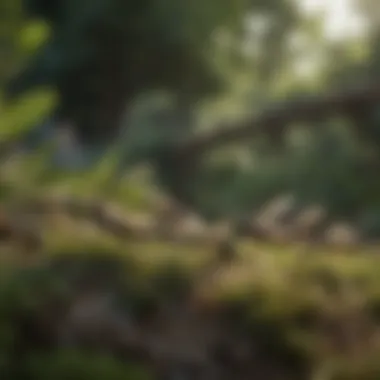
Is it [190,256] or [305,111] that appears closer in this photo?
[190,256]

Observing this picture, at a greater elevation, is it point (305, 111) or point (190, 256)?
point (305, 111)

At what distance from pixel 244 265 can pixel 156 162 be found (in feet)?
→ 1.59

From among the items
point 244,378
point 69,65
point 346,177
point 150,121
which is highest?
point 69,65

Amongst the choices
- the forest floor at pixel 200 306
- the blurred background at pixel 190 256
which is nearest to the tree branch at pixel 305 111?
the blurred background at pixel 190 256

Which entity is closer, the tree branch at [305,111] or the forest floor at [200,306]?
the forest floor at [200,306]

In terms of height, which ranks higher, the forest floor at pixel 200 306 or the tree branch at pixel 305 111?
the tree branch at pixel 305 111

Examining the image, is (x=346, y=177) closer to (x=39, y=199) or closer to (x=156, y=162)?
(x=156, y=162)

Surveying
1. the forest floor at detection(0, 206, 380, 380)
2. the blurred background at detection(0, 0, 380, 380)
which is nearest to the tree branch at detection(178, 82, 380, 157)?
the blurred background at detection(0, 0, 380, 380)

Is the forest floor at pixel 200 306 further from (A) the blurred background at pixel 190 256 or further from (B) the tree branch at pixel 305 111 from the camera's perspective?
(B) the tree branch at pixel 305 111

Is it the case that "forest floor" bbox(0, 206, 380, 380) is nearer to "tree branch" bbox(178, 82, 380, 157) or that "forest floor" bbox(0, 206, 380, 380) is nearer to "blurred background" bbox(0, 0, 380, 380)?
"blurred background" bbox(0, 0, 380, 380)

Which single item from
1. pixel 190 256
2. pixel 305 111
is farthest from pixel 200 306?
pixel 305 111

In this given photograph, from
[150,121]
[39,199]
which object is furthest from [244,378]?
[150,121]

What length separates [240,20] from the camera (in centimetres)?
157

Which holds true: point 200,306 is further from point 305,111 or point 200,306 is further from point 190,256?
point 305,111
